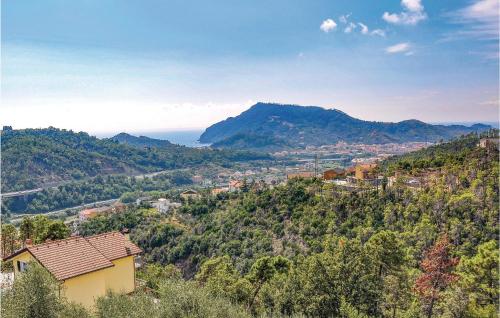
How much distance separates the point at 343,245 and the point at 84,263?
960cm

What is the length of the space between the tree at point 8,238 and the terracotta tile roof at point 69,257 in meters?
11.8

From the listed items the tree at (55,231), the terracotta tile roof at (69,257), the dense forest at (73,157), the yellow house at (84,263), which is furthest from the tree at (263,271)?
the dense forest at (73,157)

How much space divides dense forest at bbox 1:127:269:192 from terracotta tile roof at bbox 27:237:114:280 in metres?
81.4

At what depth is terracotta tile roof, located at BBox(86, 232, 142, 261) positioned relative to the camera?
12781 mm

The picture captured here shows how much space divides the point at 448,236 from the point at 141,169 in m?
115

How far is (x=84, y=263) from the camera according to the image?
37.6 ft

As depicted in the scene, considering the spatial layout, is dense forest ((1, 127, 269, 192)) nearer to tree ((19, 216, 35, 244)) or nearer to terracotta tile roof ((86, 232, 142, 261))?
tree ((19, 216, 35, 244))

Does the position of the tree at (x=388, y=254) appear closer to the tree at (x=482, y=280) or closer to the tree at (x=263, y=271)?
the tree at (x=482, y=280)

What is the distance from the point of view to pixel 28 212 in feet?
241

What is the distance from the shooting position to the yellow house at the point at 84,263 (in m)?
10.9

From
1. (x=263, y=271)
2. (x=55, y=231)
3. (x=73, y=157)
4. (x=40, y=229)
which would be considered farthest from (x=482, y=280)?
(x=73, y=157)

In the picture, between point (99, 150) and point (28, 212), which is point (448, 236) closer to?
point (28, 212)

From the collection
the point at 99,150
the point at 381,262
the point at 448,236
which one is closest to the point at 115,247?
the point at 381,262

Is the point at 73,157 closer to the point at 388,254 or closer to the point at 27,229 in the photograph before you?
the point at 27,229
